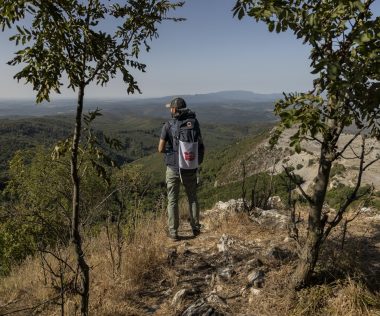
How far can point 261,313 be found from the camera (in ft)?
12.0

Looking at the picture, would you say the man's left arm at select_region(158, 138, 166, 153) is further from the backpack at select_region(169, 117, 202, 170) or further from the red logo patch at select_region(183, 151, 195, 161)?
the red logo patch at select_region(183, 151, 195, 161)

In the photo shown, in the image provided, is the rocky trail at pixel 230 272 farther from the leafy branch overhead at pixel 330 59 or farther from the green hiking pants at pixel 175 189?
the leafy branch overhead at pixel 330 59

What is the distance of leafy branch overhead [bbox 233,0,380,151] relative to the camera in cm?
226

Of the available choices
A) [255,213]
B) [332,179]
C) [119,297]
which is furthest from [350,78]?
[332,179]

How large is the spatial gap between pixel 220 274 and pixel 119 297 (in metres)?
1.26

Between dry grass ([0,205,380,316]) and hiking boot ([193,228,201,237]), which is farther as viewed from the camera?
hiking boot ([193,228,201,237])

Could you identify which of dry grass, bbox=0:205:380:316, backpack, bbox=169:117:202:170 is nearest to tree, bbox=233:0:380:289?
dry grass, bbox=0:205:380:316

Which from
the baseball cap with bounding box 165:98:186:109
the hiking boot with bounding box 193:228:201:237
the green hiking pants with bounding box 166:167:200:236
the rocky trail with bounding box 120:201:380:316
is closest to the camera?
the rocky trail with bounding box 120:201:380:316

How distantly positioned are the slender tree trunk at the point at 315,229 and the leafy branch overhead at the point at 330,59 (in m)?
0.49

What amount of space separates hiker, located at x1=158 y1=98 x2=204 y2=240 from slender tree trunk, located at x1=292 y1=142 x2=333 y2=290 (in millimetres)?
2616

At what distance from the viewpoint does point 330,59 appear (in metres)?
2.68

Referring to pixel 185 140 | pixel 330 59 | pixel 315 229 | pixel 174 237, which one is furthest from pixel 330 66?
pixel 174 237

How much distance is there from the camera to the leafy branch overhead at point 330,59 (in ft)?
7.41

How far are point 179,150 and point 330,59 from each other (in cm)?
349
